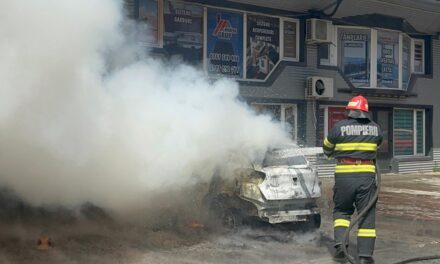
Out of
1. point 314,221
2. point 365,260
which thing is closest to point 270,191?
point 314,221

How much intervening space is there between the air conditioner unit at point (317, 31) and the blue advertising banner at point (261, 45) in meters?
0.91

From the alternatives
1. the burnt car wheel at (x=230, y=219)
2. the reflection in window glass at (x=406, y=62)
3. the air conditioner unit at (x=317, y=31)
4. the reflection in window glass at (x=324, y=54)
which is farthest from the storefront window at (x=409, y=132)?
the burnt car wheel at (x=230, y=219)

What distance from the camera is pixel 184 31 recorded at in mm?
13930

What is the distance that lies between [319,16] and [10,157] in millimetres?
11882

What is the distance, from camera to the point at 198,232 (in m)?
7.84

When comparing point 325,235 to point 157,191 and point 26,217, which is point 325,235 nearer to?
point 157,191

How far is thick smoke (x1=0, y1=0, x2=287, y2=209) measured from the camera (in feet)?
18.8

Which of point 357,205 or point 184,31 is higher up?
point 184,31

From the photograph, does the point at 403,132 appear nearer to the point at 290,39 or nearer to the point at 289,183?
the point at 290,39

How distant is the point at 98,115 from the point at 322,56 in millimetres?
11299

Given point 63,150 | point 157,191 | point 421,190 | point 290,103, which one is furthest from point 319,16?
point 63,150

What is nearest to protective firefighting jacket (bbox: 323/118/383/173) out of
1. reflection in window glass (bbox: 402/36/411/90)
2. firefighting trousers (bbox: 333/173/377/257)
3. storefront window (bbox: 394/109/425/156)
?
firefighting trousers (bbox: 333/173/377/257)

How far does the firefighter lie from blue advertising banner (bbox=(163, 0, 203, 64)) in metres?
7.18

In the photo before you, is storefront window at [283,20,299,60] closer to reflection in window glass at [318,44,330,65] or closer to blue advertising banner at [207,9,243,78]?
reflection in window glass at [318,44,330,65]
